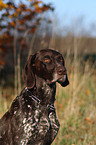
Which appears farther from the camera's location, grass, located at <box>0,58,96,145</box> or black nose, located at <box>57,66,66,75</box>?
grass, located at <box>0,58,96,145</box>

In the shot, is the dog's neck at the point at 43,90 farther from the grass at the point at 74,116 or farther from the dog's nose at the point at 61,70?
the grass at the point at 74,116

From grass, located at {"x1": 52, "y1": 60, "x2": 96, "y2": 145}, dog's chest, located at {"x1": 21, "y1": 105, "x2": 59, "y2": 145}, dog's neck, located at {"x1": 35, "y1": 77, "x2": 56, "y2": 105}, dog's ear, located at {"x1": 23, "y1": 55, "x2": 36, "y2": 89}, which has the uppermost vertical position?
dog's ear, located at {"x1": 23, "y1": 55, "x2": 36, "y2": 89}

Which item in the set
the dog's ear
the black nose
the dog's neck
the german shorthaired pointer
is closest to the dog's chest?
the german shorthaired pointer

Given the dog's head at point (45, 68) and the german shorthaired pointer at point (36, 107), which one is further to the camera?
the dog's head at point (45, 68)

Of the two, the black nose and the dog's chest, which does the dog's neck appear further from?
the black nose

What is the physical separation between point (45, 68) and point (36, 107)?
19.6 inches

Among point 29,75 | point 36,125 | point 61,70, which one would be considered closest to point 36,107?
point 36,125

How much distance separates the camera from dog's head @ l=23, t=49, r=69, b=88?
8.81 ft

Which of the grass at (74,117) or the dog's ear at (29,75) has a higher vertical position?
the dog's ear at (29,75)

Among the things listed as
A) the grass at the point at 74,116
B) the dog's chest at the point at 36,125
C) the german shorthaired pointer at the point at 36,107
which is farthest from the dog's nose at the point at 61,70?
the grass at the point at 74,116

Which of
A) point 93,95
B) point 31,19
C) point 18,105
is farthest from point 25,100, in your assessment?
point 31,19

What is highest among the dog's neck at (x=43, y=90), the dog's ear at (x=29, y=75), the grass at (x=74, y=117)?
the dog's ear at (x=29, y=75)

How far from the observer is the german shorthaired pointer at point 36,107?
2566mm

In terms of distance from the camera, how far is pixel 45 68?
272cm
